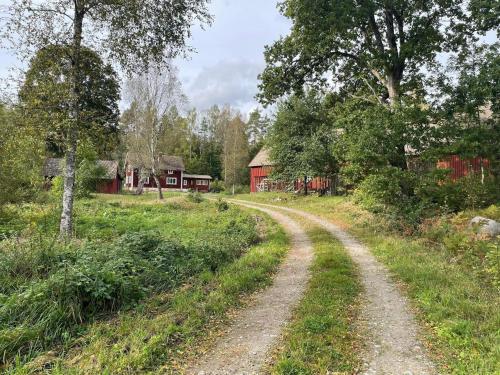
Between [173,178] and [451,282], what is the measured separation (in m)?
54.8

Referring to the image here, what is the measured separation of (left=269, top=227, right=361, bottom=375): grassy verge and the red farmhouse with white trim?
5090 cm

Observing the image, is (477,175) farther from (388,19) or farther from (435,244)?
(388,19)

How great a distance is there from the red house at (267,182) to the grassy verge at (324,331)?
79.1 feet

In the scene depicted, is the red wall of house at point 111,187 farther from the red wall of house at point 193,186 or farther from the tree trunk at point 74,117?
the tree trunk at point 74,117

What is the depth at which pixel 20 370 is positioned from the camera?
160 inches

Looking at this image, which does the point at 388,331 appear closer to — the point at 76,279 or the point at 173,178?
the point at 76,279

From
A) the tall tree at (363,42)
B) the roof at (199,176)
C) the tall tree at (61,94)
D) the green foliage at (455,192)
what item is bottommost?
the green foliage at (455,192)

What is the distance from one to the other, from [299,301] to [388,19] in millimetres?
13973

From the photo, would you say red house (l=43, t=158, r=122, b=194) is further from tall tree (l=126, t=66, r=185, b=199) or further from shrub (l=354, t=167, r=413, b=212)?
shrub (l=354, t=167, r=413, b=212)

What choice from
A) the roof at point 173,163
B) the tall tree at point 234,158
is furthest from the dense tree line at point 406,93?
the roof at point 173,163

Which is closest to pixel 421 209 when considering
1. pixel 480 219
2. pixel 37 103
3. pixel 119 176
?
pixel 480 219

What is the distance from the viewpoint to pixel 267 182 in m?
41.9

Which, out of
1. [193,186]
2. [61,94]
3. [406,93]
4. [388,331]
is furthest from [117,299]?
[193,186]

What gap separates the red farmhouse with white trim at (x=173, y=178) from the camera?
2228 inches
